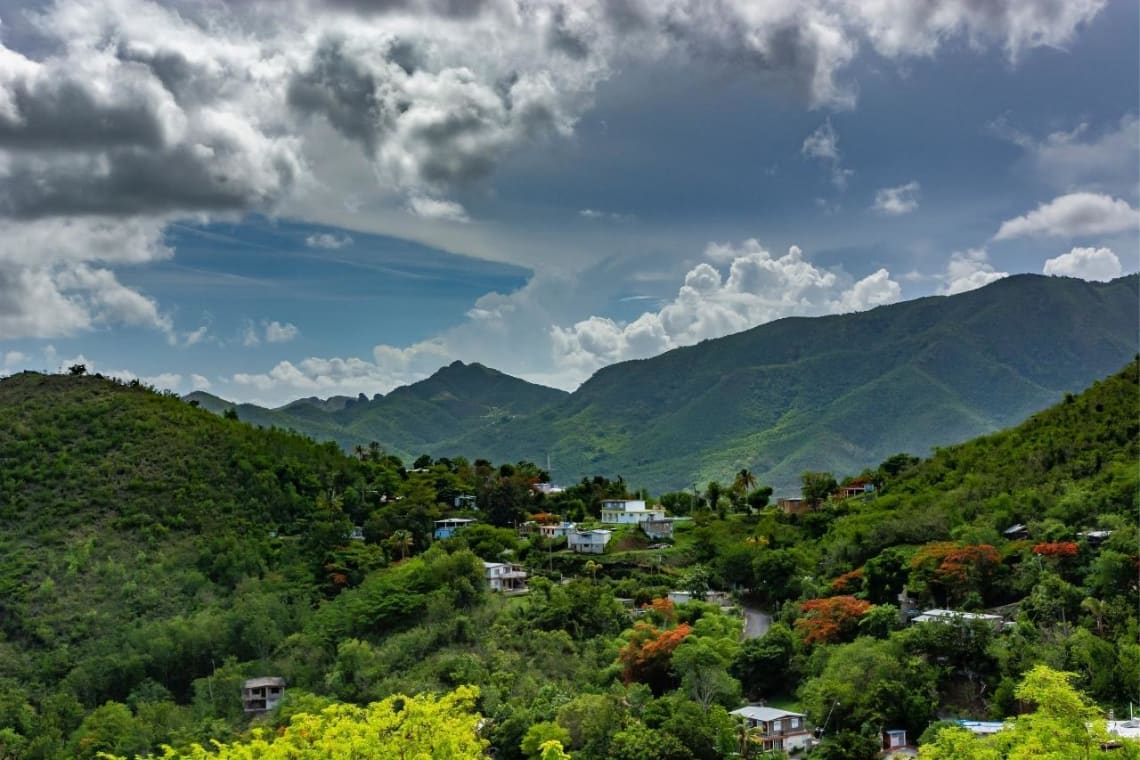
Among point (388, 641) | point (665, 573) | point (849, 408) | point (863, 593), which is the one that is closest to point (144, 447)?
point (388, 641)

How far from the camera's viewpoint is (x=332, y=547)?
5200 centimetres

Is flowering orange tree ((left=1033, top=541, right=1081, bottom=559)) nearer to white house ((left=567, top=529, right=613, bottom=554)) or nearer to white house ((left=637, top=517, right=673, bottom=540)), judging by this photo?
Answer: white house ((left=567, top=529, right=613, bottom=554))

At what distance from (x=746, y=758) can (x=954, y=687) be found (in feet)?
27.2

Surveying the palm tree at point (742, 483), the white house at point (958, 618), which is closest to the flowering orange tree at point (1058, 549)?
the white house at point (958, 618)

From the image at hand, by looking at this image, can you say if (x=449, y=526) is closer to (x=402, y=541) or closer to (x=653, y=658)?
(x=402, y=541)

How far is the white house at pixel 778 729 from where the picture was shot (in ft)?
97.2

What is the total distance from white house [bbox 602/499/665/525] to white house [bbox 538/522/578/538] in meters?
4.25

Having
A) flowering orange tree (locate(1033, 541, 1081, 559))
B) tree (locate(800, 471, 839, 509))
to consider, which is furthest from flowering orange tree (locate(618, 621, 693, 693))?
tree (locate(800, 471, 839, 509))

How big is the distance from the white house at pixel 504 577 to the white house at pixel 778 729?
1848cm

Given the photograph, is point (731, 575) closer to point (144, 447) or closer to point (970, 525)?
point (970, 525)

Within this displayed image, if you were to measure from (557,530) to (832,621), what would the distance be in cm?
2300

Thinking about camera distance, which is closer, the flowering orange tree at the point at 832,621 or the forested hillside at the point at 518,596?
the forested hillside at the point at 518,596

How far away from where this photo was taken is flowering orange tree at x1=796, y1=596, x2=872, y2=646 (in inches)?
1419

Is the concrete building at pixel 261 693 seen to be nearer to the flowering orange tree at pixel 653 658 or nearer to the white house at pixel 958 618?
the flowering orange tree at pixel 653 658
